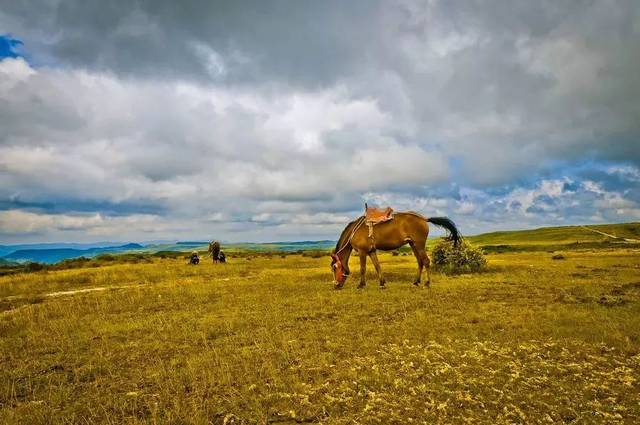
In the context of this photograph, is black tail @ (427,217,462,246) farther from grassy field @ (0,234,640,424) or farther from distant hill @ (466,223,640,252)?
distant hill @ (466,223,640,252)

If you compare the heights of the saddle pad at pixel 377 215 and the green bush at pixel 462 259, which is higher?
the saddle pad at pixel 377 215

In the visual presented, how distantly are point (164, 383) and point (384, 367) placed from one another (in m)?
3.83

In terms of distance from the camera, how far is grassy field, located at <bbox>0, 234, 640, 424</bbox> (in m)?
5.58

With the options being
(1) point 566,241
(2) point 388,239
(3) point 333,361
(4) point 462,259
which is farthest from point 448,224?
(1) point 566,241

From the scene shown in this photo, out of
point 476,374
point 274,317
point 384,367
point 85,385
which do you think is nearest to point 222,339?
point 274,317

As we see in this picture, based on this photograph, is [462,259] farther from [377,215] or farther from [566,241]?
[566,241]

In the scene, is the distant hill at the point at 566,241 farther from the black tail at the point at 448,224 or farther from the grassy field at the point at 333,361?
the grassy field at the point at 333,361

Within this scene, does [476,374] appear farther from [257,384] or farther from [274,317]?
[274,317]

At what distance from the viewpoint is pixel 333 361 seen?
7.52 metres

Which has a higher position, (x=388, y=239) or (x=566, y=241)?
(x=388, y=239)

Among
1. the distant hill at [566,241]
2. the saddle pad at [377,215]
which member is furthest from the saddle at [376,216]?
the distant hill at [566,241]

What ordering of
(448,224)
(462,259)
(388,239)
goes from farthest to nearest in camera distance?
1. (462,259)
2. (448,224)
3. (388,239)

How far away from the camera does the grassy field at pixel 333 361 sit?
5.58 m

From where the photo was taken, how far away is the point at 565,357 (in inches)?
293
